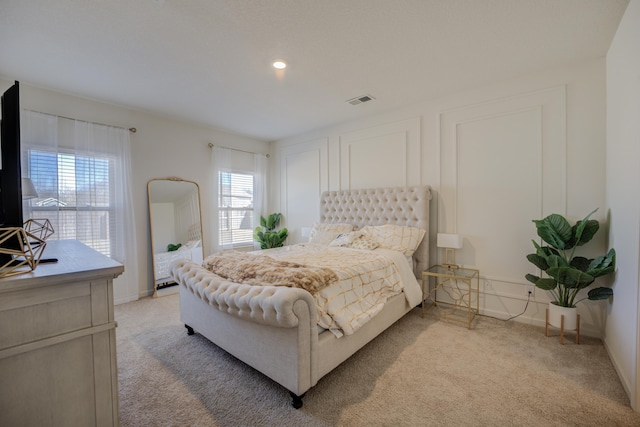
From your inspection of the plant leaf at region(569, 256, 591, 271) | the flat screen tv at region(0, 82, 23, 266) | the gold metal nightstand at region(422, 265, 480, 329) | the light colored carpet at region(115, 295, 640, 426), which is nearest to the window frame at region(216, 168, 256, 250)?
the light colored carpet at region(115, 295, 640, 426)

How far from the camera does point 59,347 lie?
3.18 feet

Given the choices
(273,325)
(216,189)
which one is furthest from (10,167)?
(216,189)

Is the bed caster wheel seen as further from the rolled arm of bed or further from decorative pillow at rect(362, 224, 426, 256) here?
decorative pillow at rect(362, 224, 426, 256)

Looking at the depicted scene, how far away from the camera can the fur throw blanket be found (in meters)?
1.89

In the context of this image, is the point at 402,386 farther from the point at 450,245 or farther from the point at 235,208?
the point at 235,208

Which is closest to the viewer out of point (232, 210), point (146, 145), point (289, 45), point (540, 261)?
point (289, 45)

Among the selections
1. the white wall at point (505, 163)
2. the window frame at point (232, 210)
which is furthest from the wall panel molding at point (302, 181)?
the white wall at point (505, 163)

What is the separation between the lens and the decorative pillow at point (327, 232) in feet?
12.9

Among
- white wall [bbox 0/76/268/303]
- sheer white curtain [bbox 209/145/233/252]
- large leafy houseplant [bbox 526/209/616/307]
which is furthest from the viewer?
sheer white curtain [bbox 209/145/233/252]

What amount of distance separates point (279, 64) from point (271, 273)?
2.06 meters

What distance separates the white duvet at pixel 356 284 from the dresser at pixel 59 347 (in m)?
1.23

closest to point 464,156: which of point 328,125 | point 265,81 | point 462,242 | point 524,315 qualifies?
point 462,242

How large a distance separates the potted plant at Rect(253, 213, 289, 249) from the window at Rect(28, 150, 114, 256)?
2.32 meters

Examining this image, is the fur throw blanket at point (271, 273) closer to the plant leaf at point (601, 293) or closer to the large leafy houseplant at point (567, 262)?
the large leafy houseplant at point (567, 262)
